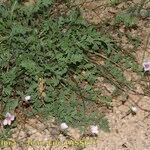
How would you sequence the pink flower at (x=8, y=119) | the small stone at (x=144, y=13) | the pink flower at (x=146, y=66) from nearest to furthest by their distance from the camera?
the pink flower at (x=8, y=119) < the pink flower at (x=146, y=66) < the small stone at (x=144, y=13)

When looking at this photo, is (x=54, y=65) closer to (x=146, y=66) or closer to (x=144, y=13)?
(x=146, y=66)

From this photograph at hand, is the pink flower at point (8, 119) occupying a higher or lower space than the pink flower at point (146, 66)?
higher

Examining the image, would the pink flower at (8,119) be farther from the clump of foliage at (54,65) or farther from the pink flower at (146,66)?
the pink flower at (146,66)

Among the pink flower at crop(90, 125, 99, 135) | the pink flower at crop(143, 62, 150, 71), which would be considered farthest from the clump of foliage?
the pink flower at crop(143, 62, 150, 71)

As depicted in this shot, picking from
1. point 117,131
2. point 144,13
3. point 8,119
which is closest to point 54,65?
point 8,119

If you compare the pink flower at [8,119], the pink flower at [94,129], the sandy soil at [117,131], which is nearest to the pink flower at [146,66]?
the sandy soil at [117,131]

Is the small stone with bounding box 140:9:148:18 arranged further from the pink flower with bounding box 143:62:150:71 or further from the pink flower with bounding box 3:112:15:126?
the pink flower with bounding box 3:112:15:126

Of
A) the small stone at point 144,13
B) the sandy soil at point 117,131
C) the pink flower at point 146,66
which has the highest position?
the small stone at point 144,13

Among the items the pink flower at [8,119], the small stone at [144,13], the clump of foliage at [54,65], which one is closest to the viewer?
the pink flower at [8,119]
